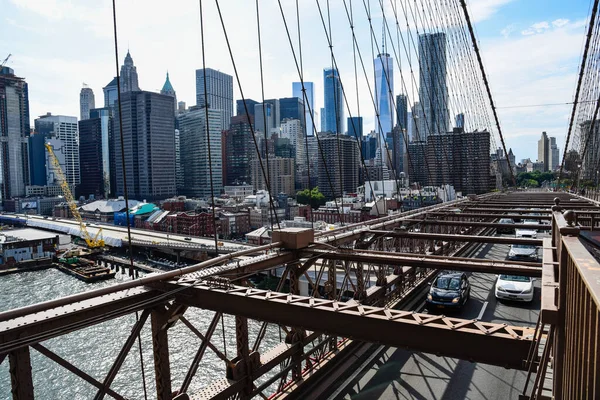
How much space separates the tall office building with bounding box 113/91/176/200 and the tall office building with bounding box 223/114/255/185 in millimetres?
17938

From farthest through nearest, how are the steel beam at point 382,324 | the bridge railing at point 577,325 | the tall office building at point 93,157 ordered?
1. the tall office building at point 93,157
2. the steel beam at point 382,324
3. the bridge railing at point 577,325

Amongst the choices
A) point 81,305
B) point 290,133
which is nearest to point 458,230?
point 81,305

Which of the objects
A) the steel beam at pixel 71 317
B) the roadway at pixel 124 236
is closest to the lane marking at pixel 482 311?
the steel beam at pixel 71 317

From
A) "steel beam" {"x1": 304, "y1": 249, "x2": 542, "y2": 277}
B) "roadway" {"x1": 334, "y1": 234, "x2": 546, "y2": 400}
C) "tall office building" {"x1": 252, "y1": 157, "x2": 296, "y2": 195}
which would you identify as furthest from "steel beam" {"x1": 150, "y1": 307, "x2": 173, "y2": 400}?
"tall office building" {"x1": 252, "y1": 157, "x2": 296, "y2": 195}

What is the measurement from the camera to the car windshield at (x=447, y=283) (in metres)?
11.0

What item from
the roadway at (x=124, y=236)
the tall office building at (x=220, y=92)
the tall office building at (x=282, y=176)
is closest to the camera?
the roadway at (x=124, y=236)

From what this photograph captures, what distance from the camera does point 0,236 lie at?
65.0 meters

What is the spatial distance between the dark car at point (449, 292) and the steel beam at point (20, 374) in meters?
9.18

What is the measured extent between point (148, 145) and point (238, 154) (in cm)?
2869

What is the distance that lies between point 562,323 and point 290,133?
178m

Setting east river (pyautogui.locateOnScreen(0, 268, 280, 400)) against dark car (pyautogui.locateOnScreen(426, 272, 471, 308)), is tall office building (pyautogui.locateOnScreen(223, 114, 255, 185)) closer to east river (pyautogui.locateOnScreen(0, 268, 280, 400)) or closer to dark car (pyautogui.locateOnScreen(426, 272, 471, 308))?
east river (pyautogui.locateOnScreen(0, 268, 280, 400))

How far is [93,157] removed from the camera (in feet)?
436

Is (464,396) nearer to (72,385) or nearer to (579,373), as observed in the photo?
(579,373)

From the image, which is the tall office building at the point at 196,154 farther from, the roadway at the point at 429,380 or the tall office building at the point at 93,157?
the roadway at the point at 429,380
